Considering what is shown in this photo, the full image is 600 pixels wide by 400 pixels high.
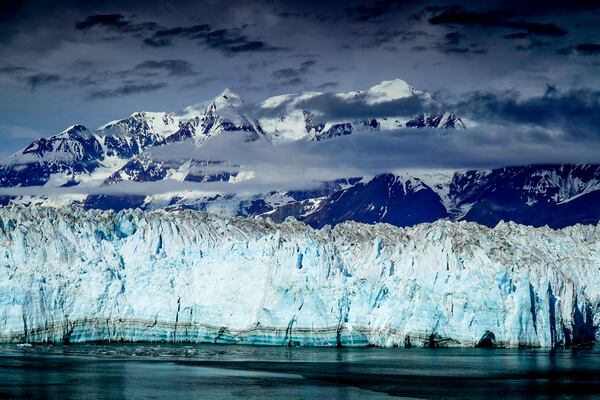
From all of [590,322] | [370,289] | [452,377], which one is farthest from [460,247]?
[452,377]

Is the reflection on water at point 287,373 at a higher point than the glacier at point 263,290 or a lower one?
lower

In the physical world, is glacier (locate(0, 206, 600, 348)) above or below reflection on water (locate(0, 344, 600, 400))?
above

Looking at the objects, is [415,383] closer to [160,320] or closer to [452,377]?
[452,377]

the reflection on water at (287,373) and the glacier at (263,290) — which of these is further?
the glacier at (263,290)

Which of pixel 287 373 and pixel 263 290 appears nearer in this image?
pixel 287 373

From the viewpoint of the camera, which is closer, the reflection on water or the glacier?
the reflection on water
